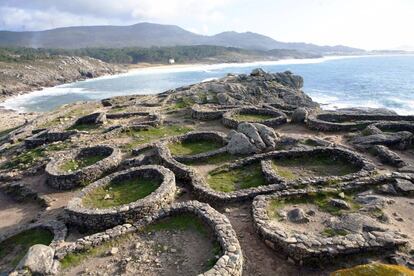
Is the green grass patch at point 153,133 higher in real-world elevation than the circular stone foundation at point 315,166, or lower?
lower

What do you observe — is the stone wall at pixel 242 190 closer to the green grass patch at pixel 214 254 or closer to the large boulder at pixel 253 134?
the large boulder at pixel 253 134

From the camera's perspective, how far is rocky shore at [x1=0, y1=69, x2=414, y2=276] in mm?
12156

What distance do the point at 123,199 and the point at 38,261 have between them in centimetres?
546

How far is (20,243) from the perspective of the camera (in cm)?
1572

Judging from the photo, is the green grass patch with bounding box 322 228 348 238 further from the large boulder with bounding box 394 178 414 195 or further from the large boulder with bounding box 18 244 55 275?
the large boulder with bounding box 18 244 55 275

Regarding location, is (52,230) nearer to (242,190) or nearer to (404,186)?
(242,190)

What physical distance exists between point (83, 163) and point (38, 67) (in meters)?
114

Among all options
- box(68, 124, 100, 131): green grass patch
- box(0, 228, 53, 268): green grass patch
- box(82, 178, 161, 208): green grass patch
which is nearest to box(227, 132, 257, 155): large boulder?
box(82, 178, 161, 208): green grass patch

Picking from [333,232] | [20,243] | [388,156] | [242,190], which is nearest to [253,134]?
[242,190]

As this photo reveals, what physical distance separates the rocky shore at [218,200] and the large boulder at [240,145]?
0.28 ft

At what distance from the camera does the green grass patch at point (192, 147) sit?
76.4ft

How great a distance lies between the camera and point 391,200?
1514cm

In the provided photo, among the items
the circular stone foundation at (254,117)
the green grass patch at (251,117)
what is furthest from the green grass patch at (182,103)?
the green grass patch at (251,117)

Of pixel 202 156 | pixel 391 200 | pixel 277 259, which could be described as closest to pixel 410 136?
pixel 391 200
